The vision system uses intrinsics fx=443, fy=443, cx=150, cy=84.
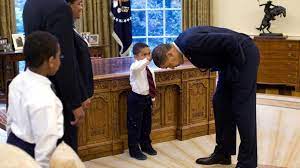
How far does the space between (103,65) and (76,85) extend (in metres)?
2.12

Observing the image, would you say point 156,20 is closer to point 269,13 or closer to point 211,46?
point 269,13

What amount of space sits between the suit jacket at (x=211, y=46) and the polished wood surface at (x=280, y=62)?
3736 mm

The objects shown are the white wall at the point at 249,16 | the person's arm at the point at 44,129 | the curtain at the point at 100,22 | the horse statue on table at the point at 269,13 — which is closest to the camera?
the person's arm at the point at 44,129

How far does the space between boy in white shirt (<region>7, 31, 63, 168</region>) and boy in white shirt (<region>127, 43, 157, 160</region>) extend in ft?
5.97

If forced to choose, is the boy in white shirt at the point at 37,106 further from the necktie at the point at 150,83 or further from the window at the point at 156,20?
the window at the point at 156,20

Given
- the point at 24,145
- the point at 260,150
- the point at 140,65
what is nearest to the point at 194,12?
the point at 260,150

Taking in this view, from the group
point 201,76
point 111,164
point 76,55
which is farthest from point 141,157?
point 76,55

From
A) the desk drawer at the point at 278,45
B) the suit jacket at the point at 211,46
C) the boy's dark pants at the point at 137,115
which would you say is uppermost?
the suit jacket at the point at 211,46

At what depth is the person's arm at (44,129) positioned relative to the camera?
1821 mm

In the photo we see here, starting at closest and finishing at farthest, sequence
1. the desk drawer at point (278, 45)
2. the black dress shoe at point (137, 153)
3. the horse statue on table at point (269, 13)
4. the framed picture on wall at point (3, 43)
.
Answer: the black dress shoe at point (137, 153) < the framed picture on wall at point (3, 43) < the desk drawer at point (278, 45) < the horse statue on table at point (269, 13)

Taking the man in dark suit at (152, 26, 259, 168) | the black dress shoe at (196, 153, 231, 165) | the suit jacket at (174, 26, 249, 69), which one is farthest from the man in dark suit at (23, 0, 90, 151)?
the black dress shoe at (196, 153, 231, 165)

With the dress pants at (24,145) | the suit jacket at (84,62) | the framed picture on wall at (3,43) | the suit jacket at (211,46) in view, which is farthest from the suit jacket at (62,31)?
Result: the framed picture on wall at (3,43)

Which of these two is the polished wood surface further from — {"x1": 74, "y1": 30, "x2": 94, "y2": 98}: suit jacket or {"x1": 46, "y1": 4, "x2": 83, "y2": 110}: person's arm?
{"x1": 46, "y1": 4, "x2": 83, "y2": 110}: person's arm

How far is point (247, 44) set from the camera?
329cm
